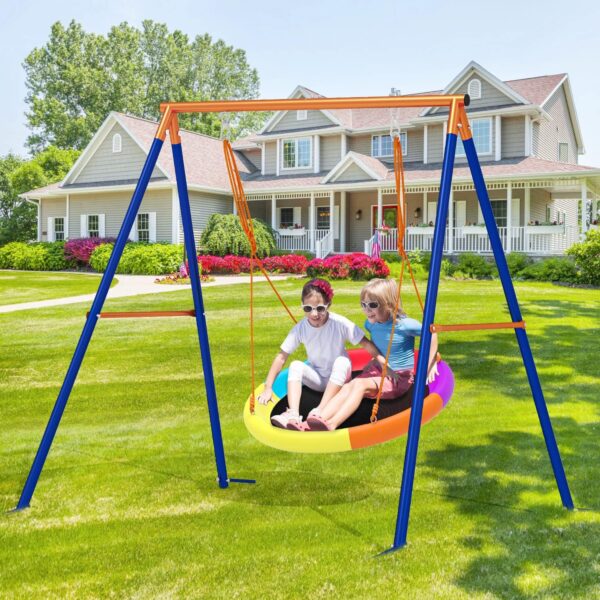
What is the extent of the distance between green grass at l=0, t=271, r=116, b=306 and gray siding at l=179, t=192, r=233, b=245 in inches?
254

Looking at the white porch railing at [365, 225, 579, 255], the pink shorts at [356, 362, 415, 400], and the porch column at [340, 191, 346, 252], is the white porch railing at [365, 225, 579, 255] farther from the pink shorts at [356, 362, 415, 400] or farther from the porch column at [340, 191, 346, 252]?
the pink shorts at [356, 362, 415, 400]

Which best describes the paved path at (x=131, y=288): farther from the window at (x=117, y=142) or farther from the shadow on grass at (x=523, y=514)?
the shadow on grass at (x=523, y=514)

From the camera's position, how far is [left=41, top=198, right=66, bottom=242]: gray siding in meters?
34.0

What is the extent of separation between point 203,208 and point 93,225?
6.02m

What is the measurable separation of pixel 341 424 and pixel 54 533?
1.92 m

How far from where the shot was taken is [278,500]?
4688 mm

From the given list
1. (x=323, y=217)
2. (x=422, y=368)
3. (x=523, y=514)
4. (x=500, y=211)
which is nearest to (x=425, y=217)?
(x=500, y=211)

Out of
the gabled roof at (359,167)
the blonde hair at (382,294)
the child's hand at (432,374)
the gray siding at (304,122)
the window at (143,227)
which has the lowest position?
the child's hand at (432,374)

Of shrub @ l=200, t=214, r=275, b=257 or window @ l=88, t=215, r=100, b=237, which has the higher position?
window @ l=88, t=215, r=100, b=237

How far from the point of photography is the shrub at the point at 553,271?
2070cm

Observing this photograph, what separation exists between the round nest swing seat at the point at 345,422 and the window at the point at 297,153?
88.3 feet

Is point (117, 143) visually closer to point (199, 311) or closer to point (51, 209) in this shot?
point (51, 209)

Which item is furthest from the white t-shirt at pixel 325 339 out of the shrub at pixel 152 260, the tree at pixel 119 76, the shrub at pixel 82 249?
the tree at pixel 119 76

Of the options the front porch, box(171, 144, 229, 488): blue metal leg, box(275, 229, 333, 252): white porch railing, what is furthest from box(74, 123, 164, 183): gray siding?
box(171, 144, 229, 488): blue metal leg
